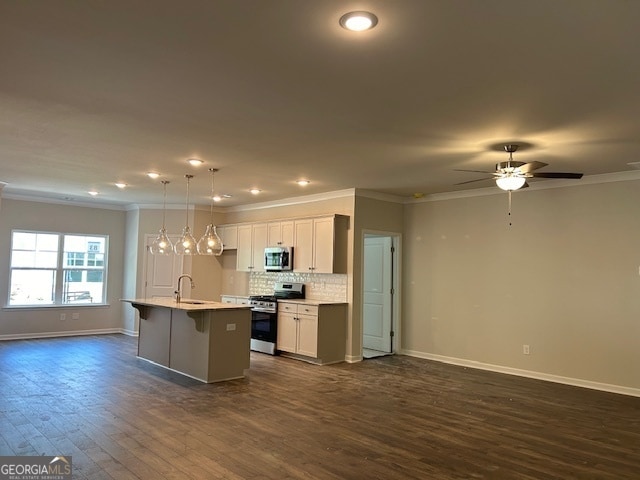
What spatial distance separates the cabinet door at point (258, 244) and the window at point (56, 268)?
3.38 m

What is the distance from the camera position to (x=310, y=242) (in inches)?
297

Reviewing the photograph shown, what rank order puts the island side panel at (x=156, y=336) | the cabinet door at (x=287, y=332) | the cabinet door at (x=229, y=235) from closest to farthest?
the island side panel at (x=156, y=336) → the cabinet door at (x=287, y=332) → the cabinet door at (x=229, y=235)

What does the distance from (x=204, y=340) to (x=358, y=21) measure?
4428 millimetres

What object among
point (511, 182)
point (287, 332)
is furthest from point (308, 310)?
point (511, 182)

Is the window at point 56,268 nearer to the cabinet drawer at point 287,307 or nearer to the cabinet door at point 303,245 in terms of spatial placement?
the cabinet drawer at point 287,307

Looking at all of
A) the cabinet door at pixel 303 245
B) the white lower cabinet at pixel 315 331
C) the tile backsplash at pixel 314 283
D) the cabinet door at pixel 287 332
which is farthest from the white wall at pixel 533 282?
the cabinet door at pixel 287 332

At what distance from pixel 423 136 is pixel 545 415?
298 centimetres

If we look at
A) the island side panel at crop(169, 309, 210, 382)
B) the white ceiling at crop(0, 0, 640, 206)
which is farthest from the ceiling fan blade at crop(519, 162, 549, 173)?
the island side panel at crop(169, 309, 210, 382)

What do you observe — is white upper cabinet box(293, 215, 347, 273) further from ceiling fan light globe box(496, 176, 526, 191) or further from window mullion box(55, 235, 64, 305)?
window mullion box(55, 235, 64, 305)

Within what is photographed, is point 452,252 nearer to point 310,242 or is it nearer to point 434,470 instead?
point 310,242

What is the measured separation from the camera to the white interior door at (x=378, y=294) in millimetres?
8094

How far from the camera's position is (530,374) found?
21.0 ft

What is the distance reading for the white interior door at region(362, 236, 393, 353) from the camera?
26.6 feet

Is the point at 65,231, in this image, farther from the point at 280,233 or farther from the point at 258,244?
the point at 280,233
